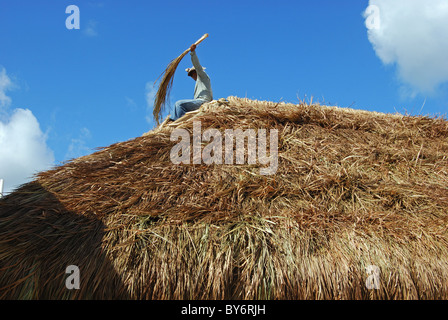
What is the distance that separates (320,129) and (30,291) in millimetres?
3163

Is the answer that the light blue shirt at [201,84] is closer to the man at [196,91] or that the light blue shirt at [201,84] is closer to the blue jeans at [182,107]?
the man at [196,91]

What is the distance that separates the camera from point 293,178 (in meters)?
3.21

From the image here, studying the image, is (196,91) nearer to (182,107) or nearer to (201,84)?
(201,84)

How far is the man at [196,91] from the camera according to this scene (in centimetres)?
418

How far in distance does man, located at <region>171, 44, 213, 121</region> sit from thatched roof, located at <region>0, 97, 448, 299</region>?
1.84ft

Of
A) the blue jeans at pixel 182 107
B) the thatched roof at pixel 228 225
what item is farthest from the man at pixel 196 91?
the thatched roof at pixel 228 225

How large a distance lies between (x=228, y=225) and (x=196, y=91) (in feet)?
8.16

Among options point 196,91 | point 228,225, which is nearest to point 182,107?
point 196,91

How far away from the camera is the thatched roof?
2.42 meters

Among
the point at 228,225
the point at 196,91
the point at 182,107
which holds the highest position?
the point at 196,91

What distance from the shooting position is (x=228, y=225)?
8.71 feet

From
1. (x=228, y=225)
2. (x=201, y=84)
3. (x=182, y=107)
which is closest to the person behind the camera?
(x=228, y=225)

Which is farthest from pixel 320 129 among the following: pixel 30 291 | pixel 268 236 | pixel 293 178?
pixel 30 291
